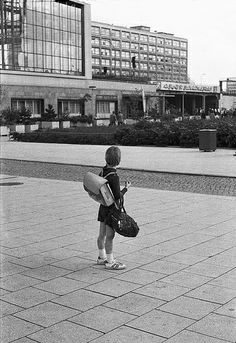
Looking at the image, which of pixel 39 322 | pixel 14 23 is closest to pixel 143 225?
pixel 39 322

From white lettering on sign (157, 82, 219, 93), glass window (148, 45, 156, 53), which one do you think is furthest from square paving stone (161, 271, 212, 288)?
glass window (148, 45, 156, 53)

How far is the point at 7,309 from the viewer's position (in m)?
4.33

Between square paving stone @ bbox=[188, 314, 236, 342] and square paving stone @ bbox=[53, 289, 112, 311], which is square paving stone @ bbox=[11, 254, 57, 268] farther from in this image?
square paving stone @ bbox=[188, 314, 236, 342]

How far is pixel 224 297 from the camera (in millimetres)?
4539

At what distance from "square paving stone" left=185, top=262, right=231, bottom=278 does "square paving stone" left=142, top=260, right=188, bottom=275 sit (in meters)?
0.12

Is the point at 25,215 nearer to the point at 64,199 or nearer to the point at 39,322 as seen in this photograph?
the point at 64,199

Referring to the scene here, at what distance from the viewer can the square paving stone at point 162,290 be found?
4.59 metres

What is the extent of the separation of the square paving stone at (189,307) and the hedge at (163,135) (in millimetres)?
18118

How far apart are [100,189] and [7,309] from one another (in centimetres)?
140

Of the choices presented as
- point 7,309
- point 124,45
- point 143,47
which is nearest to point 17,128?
point 7,309

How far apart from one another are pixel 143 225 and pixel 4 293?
10.6 feet

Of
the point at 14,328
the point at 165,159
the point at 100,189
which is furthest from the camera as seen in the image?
the point at 165,159

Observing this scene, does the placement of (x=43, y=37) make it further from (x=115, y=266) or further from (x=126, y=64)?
(x=126, y=64)

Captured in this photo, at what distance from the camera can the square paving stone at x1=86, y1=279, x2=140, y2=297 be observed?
4.72 meters
